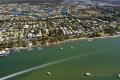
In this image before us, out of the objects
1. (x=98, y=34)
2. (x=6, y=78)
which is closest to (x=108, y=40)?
(x=98, y=34)

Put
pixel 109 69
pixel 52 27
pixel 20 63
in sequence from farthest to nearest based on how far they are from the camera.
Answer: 1. pixel 52 27
2. pixel 20 63
3. pixel 109 69

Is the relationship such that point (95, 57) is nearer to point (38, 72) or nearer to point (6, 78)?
point (38, 72)

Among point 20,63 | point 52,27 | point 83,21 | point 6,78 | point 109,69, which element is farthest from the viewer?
point 83,21

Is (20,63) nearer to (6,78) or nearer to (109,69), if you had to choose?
(6,78)

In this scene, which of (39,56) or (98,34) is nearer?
(39,56)

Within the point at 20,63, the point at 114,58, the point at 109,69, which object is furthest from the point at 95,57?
the point at 20,63

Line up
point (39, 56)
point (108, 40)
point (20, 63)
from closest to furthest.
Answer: point (20, 63)
point (39, 56)
point (108, 40)
